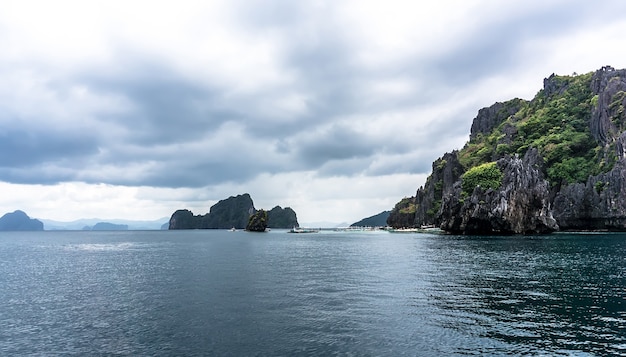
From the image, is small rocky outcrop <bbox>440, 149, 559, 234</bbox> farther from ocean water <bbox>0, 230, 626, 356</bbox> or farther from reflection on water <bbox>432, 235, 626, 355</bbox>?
ocean water <bbox>0, 230, 626, 356</bbox>

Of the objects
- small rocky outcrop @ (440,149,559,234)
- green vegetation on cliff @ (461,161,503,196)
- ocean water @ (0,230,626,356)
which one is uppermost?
green vegetation on cliff @ (461,161,503,196)

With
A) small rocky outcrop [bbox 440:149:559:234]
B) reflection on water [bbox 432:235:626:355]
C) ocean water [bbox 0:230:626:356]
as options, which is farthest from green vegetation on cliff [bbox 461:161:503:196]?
ocean water [bbox 0:230:626:356]

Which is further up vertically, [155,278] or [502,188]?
[502,188]

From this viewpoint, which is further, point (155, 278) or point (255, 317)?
point (155, 278)

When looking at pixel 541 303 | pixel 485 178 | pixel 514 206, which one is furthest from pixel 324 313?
pixel 485 178

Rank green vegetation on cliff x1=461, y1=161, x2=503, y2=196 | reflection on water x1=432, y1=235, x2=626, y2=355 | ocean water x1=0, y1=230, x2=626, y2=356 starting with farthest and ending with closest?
1. green vegetation on cliff x1=461, y1=161, x2=503, y2=196
2. reflection on water x1=432, y1=235, x2=626, y2=355
3. ocean water x1=0, y1=230, x2=626, y2=356

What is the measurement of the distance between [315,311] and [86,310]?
24.4 m

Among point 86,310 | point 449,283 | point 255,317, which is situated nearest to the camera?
point 255,317

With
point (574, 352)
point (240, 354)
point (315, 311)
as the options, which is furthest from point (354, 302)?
point (574, 352)

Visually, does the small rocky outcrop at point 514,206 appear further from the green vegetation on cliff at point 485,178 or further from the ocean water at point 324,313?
the ocean water at point 324,313

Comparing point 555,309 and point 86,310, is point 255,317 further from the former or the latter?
point 555,309

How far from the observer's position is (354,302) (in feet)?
129

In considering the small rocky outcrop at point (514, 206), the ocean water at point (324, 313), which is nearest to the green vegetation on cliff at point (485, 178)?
the small rocky outcrop at point (514, 206)

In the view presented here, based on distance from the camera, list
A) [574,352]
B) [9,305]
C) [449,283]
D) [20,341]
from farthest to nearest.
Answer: [449,283] < [9,305] < [20,341] < [574,352]
